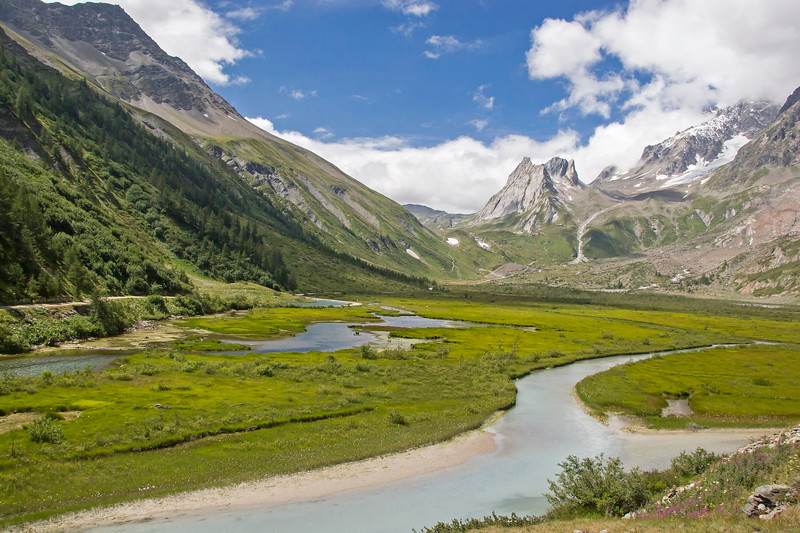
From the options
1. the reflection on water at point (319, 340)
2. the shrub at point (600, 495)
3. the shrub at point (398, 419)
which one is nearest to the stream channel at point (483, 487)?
the shrub at point (600, 495)

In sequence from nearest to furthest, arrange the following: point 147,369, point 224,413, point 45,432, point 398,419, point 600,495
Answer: point 600,495, point 45,432, point 224,413, point 398,419, point 147,369

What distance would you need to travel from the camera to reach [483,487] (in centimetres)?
3331

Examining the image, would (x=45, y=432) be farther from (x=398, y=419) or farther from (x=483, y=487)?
(x=483, y=487)

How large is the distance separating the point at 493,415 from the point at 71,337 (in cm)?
7389

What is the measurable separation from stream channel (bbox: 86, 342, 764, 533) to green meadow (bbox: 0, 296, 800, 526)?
4194mm

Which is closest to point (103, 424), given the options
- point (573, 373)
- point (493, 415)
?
point (493, 415)

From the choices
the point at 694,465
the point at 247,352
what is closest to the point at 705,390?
the point at 694,465

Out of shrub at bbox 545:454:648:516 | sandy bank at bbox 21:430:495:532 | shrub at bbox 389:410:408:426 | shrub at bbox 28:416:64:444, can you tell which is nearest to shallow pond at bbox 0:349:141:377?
shrub at bbox 28:416:64:444

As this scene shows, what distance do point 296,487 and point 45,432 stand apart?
18.9m

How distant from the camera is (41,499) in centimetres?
2569

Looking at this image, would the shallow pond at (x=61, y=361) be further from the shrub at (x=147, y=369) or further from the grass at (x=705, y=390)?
the grass at (x=705, y=390)

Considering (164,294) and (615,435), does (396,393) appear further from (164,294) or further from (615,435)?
(164,294)

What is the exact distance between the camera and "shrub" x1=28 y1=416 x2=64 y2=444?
31.7m

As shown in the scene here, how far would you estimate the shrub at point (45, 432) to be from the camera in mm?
31672
